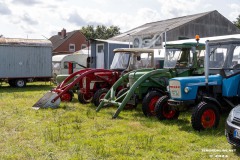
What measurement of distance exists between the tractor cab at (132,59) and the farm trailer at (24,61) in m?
9.53

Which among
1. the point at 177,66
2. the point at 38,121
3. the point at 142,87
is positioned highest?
the point at 177,66

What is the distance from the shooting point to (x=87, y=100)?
11.8 metres

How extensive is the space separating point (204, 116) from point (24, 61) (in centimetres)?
1509

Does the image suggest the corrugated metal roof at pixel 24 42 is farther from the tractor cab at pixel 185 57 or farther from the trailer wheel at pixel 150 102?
the trailer wheel at pixel 150 102

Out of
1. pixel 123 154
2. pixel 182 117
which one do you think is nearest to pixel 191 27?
pixel 182 117

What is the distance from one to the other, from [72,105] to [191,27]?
59.8 feet

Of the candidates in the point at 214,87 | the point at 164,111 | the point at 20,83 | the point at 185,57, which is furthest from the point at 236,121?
the point at 20,83

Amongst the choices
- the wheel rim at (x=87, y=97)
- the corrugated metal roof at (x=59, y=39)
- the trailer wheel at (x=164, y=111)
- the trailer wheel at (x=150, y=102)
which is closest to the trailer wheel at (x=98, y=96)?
the wheel rim at (x=87, y=97)

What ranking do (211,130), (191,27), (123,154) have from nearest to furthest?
1. (123,154)
2. (211,130)
3. (191,27)

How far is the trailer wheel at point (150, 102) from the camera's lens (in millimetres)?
8492

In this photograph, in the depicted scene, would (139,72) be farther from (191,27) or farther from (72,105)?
(191,27)

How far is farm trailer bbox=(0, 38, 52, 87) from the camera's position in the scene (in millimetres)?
19031

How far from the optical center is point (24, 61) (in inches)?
771

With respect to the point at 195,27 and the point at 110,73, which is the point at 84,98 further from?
the point at 195,27
